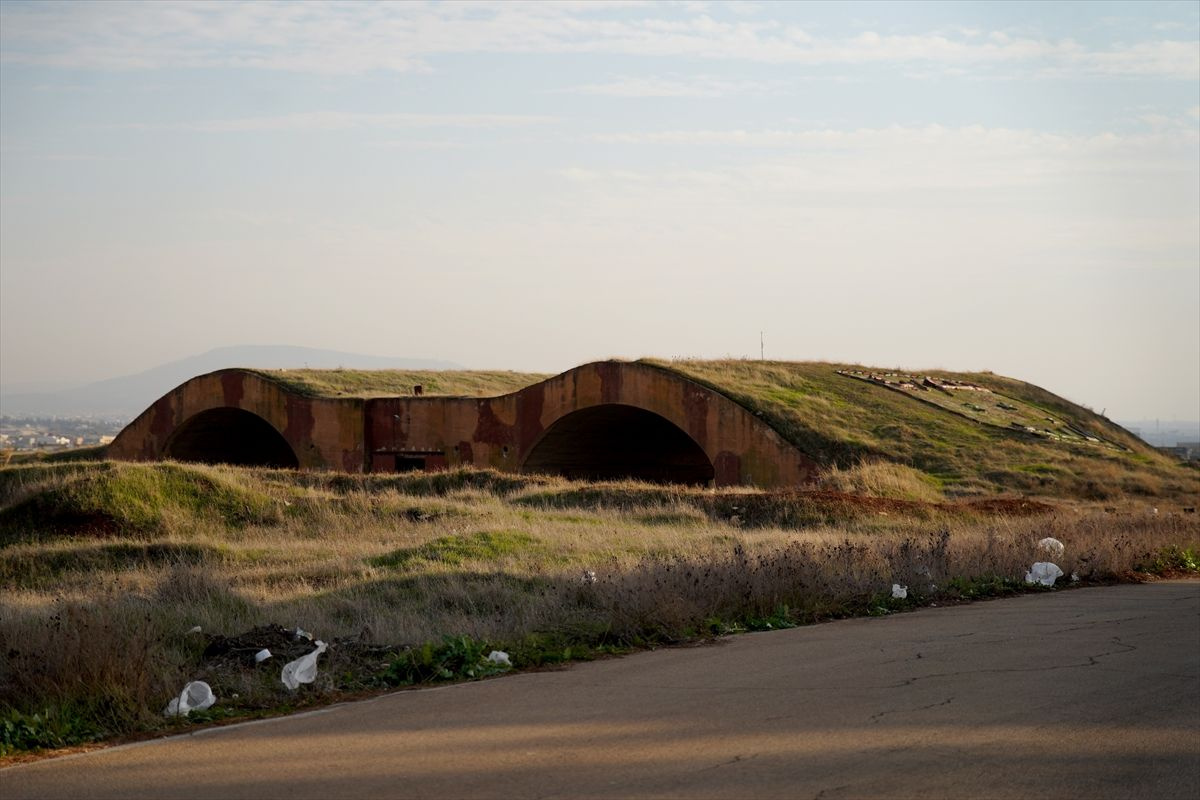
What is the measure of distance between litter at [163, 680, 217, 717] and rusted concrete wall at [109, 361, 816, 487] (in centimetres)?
2343

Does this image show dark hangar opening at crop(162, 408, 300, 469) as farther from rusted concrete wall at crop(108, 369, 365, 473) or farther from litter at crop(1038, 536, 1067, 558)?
litter at crop(1038, 536, 1067, 558)

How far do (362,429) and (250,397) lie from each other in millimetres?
5638

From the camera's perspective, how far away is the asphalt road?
19.3 feet

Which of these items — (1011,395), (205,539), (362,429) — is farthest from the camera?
(1011,395)

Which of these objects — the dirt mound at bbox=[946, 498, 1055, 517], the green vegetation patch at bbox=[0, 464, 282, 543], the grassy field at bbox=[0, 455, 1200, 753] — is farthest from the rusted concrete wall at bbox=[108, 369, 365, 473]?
the dirt mound at bbox=[946, 498, 1055, 517]

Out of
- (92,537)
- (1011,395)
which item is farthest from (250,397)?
(1011,395)

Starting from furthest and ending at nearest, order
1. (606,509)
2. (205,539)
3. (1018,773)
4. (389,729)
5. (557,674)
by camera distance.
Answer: (606,509)
(205,539)
(557,674)
(389,729)
(1018,773)

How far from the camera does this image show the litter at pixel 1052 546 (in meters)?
15.0

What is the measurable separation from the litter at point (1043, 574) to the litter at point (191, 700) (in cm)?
947

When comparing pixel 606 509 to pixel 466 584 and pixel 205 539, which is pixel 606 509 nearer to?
pixel 205 539

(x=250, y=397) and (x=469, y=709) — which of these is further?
(x=250, y=397)

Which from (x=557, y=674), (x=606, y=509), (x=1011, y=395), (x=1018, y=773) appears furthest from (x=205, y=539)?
(x=1011, y=395)

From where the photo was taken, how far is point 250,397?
133 ft

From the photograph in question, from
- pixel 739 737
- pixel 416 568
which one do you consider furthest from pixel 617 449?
pixel 739 737
